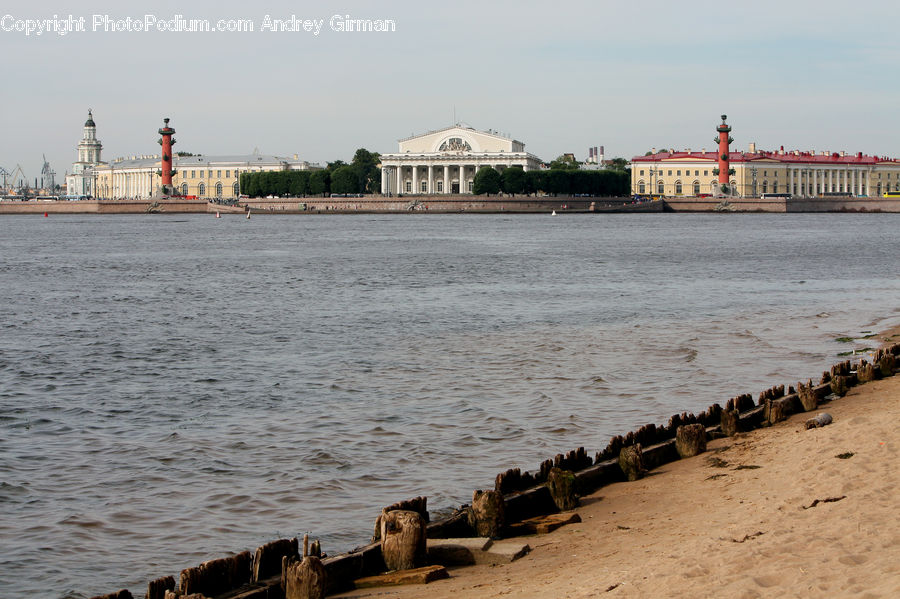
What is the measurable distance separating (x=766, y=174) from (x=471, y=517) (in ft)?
387

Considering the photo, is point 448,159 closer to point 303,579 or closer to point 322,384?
point 322,384

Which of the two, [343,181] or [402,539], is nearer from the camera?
[402,539]

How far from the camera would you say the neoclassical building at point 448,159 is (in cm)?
11694

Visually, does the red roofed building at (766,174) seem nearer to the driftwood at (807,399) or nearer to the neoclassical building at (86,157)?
the neoclassical building at (86,157)

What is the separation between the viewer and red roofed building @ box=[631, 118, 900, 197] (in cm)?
11769

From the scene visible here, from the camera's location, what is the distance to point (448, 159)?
117875 mm

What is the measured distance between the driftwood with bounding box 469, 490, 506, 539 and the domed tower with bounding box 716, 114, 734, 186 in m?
109

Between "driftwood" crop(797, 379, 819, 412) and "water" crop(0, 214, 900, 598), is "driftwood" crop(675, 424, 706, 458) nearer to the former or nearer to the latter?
"water" crop(0, 214, 900, 598)

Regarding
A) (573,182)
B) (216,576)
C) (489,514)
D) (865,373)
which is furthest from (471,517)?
(573,182)

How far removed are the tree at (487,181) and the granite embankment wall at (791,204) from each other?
1767 centimetres

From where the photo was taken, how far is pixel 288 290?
2809 cm

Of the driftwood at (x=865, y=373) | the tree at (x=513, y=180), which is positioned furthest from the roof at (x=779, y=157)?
the driftwood at (x=865, y=373)

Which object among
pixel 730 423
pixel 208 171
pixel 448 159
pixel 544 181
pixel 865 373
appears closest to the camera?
pixel 730 423

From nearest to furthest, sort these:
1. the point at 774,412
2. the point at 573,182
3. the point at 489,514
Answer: the point at 489,514, the point at 774,412, the point at 573,182
